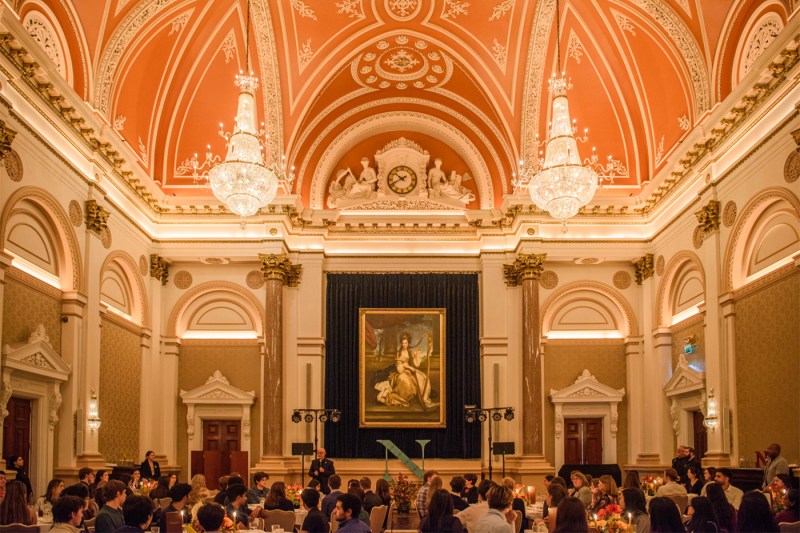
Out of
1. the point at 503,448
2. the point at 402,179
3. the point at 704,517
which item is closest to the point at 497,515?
the point at 704,517

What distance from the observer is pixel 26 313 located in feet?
47.8

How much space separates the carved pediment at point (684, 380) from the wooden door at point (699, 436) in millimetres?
625

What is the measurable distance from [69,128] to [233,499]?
28.9ft

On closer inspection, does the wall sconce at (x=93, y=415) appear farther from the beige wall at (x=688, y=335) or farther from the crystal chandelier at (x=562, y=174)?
the beige wall at (x=688, y=335)

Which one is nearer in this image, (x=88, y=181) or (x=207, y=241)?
(x=88, y=181)

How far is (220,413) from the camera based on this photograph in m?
22.4

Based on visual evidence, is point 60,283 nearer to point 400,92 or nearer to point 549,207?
point 549,207

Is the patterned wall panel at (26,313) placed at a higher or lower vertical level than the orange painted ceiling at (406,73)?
lower

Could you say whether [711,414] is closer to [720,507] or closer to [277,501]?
[720,507]

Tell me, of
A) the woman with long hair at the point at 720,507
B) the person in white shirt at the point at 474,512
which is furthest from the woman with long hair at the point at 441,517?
the woman with long hair at the point at 720,507

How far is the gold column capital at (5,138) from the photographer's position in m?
13.0

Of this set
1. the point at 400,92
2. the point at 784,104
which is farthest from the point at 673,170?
the point at 400,92

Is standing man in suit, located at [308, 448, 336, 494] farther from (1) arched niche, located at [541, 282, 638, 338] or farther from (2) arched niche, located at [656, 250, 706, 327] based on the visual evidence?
(2) arched niche, located at [656, 250, 706, 327]

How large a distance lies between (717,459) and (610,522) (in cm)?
845
